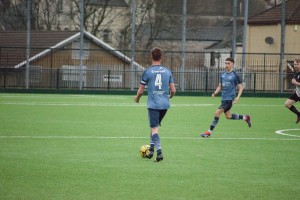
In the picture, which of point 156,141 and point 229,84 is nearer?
point 156,141

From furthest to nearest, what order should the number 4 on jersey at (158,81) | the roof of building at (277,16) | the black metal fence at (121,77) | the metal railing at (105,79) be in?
1. the roof of building at (277,16)
2. the metal railing at (105,79)
3. the black metal fence at (121,77)
4. the number 4 on jersey at (158,81)

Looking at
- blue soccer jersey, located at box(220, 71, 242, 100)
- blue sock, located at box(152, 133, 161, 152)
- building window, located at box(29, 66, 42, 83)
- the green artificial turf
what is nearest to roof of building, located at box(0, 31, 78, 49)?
building window, located at box(29, 66, 42, 83)

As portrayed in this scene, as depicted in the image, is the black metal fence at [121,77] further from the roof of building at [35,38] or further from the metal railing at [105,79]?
the roof of building at [35,38]

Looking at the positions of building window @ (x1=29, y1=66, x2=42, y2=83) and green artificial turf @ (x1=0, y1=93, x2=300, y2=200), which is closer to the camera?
green artificial turf @ (x1=0, y1=93, x2=300, y2=200)

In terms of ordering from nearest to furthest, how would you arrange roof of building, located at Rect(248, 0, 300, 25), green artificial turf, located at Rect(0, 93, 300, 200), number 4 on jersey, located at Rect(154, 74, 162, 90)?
green artificial turf, located at Rect(0, 93, 300, 200) → number 4 on jersey, located at Rect(154, 74, 162, 90) → roof of building, located at Rect(248, 0, 300, 25)

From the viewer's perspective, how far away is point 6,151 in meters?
12.5

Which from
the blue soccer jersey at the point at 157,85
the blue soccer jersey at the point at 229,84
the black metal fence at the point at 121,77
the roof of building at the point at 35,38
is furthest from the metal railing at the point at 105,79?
the blue soccer jersey at the point at 157,85

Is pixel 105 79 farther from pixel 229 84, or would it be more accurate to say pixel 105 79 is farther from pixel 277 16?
pixel 229 84

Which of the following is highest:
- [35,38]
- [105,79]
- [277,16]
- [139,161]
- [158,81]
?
[277,16]

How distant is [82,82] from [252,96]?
10.2 m

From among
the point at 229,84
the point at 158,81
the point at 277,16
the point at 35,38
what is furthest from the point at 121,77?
the point at 158,81

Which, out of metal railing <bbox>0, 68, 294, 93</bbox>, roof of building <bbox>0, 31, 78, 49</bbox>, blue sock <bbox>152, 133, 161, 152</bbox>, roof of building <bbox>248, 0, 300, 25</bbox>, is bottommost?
blue sock <bbox>152, 133, 161, 152</bbox>

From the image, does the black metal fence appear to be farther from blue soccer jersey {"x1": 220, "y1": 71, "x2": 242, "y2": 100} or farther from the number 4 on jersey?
the number 4 on jersey

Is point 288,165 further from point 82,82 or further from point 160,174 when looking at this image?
point 82,82
